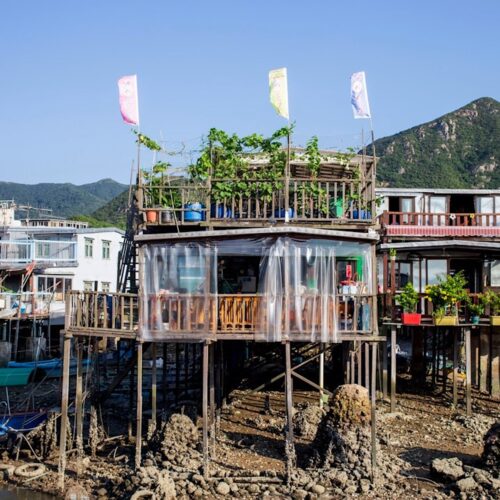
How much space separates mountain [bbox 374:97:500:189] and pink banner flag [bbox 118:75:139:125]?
181ft

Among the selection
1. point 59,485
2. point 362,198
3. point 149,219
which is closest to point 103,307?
point 149,219

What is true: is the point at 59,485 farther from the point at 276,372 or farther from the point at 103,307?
the point at 276,372

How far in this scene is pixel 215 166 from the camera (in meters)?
20.8

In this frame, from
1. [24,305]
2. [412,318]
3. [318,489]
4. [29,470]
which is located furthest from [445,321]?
[24,305]

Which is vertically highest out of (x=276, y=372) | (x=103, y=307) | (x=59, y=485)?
(x=103, y=307)

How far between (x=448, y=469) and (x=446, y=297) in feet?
24.3

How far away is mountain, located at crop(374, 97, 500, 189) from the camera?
76.1 meters

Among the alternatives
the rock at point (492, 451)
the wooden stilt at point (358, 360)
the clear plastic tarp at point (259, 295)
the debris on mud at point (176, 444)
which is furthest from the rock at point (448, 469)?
the debris on mud at point (176, 444)

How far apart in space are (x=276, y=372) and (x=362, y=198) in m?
9.07

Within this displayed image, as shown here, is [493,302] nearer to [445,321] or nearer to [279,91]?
[445,321]

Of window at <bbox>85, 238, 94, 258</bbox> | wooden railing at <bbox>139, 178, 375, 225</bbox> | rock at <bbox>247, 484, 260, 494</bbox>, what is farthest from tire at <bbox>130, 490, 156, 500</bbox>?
window at <bbox>85, 238, 94, 258</bbox>

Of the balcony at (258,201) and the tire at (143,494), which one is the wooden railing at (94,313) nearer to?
the balcony at (258,201)

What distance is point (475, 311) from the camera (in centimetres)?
2394

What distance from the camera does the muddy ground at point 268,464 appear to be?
653 inches
